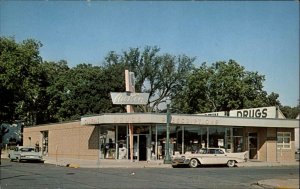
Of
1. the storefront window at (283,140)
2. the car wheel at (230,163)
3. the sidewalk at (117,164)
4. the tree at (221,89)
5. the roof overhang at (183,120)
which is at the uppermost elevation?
the tree at (221,89)

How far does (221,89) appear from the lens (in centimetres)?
7125

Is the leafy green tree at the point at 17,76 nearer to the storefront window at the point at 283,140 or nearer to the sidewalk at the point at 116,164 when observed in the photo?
the sidewalk at the point at 116,164

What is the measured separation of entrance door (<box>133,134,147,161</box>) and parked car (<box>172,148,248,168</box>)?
19.1 feet

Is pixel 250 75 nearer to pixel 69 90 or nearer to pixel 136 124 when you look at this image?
pixel 69 90

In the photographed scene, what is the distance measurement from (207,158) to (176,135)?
7620 millimetres

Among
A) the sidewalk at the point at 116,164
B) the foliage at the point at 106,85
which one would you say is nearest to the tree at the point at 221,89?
the foliage at the point at 106,85

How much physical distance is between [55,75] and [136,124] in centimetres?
4491

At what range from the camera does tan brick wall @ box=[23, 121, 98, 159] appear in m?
41.7

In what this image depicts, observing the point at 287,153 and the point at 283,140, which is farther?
the point at 283,140

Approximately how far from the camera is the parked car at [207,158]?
107ft

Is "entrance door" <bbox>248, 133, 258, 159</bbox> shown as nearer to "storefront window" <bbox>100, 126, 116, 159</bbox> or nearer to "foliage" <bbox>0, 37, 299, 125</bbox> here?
"storefront window" <bbox>100, 126, 116, 159</bbox>

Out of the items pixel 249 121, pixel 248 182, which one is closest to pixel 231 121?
pixel 249 121

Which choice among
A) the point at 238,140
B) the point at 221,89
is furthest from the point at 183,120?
the point at 221,89

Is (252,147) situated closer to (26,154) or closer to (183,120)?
(183,120)
